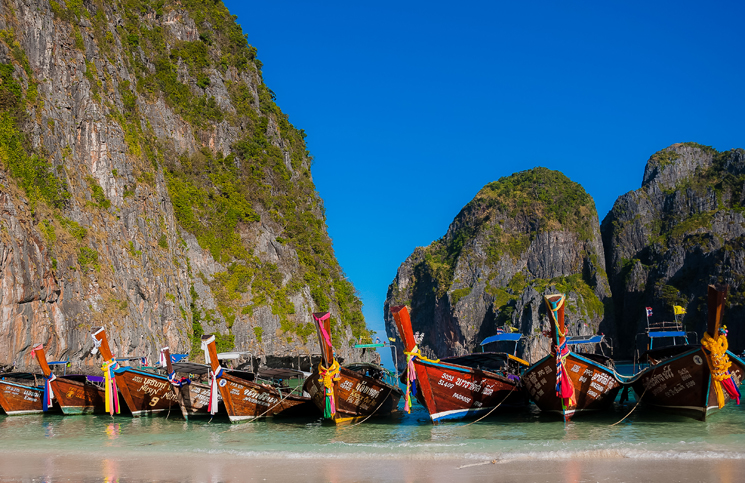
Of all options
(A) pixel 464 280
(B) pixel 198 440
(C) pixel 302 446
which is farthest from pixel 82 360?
(A) pixel 464 280

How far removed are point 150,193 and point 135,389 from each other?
2552 centimetres

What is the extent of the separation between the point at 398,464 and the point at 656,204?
118747mm

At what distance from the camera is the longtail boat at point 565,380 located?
1389 cm

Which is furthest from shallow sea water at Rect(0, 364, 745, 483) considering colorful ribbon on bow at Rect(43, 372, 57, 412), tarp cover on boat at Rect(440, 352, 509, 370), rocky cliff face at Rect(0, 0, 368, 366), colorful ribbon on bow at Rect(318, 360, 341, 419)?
rocky cliff face at Rect(0, 0, 368, 366)

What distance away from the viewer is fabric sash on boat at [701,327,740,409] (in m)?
12.8

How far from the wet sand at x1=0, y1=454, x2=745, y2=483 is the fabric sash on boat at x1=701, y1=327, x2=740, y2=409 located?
3086mm

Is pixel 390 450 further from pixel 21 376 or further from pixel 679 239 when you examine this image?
pixel 679 239

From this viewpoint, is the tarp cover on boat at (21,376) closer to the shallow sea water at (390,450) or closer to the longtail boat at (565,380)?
the shallow sea water at (390,450)

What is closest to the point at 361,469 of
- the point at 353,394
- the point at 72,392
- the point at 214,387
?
the point at 353,394

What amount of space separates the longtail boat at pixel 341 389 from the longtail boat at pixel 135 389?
555 cm

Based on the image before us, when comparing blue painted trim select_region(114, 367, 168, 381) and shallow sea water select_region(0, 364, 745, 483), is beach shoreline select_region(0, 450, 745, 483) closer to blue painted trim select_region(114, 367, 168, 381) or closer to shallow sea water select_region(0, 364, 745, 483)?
shallow sea water select_region(0, 364, 745, 483)

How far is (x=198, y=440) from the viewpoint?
1476 cm

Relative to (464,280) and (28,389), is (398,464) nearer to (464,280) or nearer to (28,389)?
(28,389)

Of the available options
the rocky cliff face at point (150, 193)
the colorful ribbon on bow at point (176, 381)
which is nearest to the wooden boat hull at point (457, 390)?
the colorful ribbon on bow at point (176, 381)
